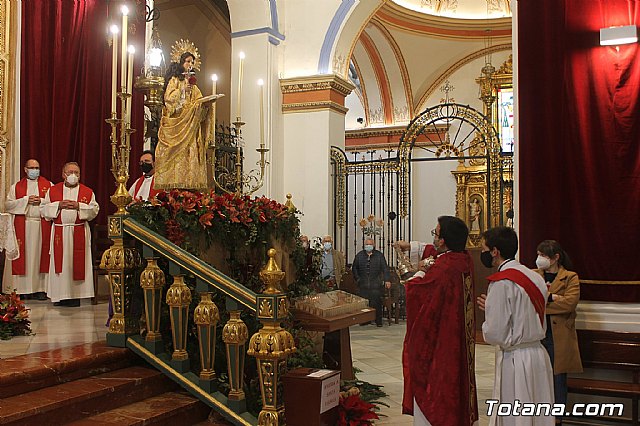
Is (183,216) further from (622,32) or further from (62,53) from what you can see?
(62,53)

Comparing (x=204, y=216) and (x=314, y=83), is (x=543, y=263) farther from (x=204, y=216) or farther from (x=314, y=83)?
(x=314, y=83)

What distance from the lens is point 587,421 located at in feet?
19.9

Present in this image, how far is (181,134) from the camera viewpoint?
6.78 metres

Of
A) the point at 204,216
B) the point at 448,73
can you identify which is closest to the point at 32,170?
the point at 204,216

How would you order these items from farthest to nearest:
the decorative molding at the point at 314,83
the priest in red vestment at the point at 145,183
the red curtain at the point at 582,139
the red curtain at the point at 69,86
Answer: the decorative molding at the point at 314,83
the red curtain at the point at 69,86
the priest in red vestment at the point at 145,183
the red curtain at the point at 582,139

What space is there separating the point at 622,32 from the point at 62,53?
6956mm

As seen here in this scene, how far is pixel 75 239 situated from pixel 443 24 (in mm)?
12294

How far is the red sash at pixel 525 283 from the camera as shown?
4312mm

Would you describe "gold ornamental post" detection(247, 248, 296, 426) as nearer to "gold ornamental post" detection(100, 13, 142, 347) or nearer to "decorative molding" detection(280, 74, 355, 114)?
"gold ornamental post" detection(100, 13, 142, 347)

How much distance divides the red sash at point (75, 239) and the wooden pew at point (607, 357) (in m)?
5.35

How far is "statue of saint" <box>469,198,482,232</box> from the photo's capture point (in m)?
16.9

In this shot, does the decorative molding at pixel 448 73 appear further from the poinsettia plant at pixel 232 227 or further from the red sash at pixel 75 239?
the poinsettia plant at pixel 232 227

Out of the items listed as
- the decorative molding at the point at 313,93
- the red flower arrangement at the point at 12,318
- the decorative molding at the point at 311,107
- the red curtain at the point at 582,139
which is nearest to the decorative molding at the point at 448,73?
the decorative molding at the point at 313,93

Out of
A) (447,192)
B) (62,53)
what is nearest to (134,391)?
(62,53)
